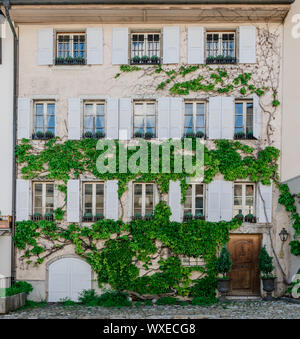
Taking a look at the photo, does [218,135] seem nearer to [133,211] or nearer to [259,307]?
[133,211]

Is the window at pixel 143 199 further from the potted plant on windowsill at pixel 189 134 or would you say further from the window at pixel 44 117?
the window at pixel 44 117

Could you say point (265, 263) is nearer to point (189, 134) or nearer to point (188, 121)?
point (189, 134)

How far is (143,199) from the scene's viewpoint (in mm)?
11734

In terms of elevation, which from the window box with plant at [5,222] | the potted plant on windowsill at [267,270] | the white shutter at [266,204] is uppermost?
the white shutter at [266,204]

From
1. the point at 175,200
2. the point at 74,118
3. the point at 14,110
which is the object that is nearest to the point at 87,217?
the point at 175,200

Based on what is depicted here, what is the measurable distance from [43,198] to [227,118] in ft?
19.8

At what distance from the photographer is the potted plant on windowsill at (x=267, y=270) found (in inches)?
433

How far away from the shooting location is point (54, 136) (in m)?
11.9

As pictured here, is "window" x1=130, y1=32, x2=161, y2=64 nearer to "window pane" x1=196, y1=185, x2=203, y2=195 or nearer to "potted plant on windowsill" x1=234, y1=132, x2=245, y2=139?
"potted plant on windowsill" x1=234, y1=132, x2=245, y2=139

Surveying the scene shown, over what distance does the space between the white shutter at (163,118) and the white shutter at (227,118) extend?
1637 mm

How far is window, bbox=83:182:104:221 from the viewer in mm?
11789

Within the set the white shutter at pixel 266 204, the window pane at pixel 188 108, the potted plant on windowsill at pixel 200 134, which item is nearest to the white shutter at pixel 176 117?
the window pane at pixel 188 108

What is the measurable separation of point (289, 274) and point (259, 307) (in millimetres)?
1725

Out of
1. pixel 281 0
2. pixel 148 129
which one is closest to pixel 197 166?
pixel 148 129
